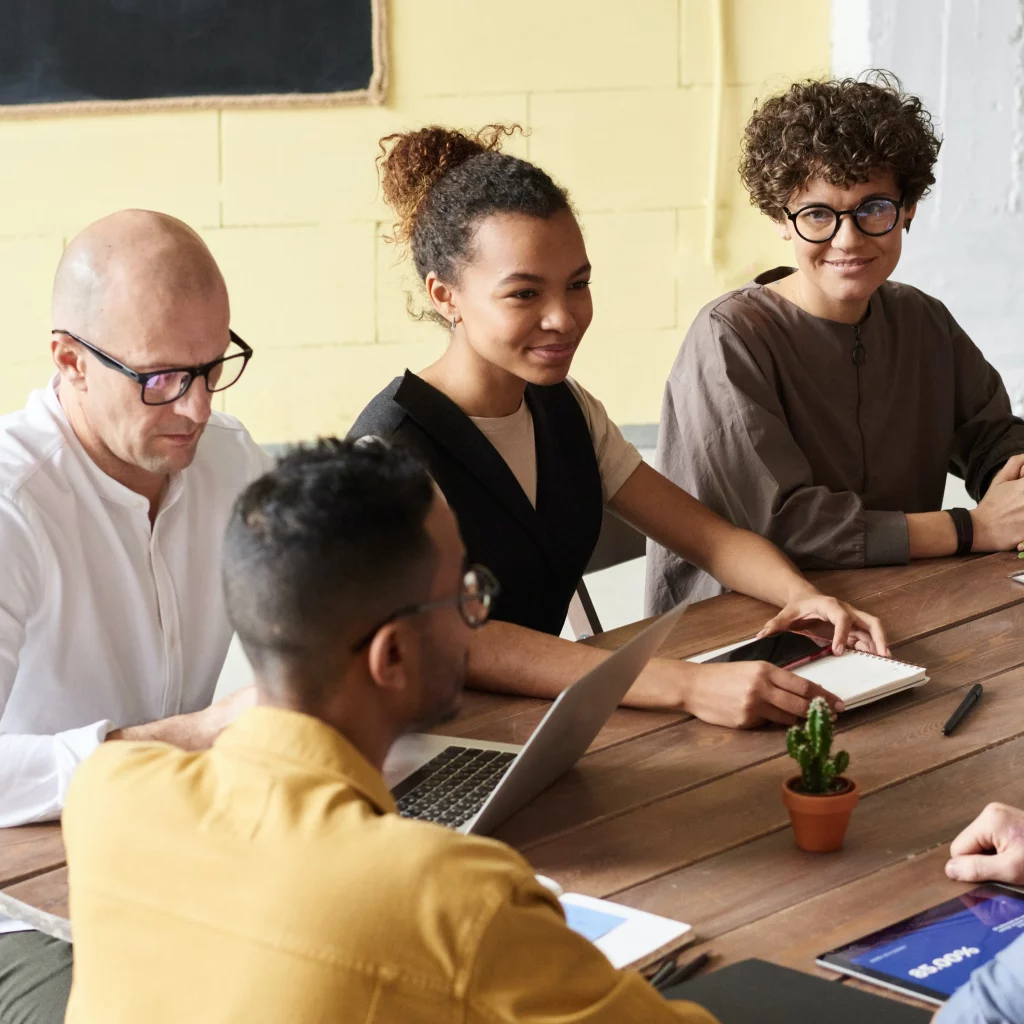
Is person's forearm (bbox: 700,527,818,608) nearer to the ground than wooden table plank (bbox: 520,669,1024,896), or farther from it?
farther from it

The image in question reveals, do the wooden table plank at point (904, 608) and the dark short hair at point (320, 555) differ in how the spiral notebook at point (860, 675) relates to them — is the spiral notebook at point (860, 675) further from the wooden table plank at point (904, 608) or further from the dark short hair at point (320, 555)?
the dark short hair at point (320, 555)

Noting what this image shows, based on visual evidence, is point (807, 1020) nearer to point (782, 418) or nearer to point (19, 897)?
point (19, 897)

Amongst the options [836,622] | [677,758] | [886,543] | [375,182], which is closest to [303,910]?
[677,758]

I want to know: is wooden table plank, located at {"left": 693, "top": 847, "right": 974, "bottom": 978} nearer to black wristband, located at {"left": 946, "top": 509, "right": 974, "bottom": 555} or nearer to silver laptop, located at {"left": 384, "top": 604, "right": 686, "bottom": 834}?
Result: silver laptop, located at {"left": 384, "top": 604, "right": 686, "bottom": 834}

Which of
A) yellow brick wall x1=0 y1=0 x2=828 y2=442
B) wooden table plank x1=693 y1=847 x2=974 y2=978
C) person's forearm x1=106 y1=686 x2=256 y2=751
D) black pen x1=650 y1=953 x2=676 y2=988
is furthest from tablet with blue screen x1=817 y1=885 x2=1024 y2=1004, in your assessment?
yellow brick wall x1=0 y1=0 x2=828 y2=442

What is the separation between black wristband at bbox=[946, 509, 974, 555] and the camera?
2404mm

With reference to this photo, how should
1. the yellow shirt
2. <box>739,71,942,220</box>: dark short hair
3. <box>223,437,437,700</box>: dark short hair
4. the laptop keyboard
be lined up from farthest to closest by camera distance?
1. <box>739,71,942,220</box>: dark short hair
2. the laptop keyboard
3. <box>223,437,437,700</box>: dark short hair
4. the yellow shirt

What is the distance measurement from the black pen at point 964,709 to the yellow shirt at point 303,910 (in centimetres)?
81

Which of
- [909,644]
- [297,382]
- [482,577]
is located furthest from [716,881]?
[297,382]

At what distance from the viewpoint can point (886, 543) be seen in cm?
236

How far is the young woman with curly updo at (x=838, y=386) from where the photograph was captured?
2.41 metres

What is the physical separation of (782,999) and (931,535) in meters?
1.41

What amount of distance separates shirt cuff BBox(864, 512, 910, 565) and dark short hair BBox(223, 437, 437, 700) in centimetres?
148

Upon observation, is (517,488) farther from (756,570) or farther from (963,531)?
(963,531)
